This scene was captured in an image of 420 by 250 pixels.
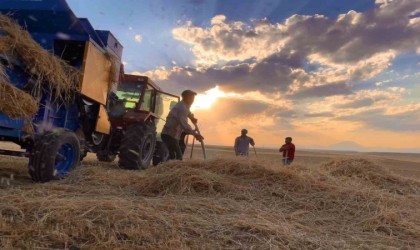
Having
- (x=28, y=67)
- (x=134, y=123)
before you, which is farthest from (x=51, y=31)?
(x=134, y=123)

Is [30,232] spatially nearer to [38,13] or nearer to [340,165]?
[38,13]

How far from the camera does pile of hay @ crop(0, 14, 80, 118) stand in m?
4.62

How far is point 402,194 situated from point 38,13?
681 cm

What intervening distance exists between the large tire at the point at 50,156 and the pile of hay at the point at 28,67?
534 millimetres

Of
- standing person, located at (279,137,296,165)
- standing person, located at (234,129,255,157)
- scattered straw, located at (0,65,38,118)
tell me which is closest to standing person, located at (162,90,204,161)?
scattered straw, located at (0,65,38,118)

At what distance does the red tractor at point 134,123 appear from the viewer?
7.86 metres

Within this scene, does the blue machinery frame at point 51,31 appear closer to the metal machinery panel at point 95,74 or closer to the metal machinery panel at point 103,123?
the metal machinery panel at point 95,74

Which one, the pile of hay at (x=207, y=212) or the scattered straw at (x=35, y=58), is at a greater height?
the scattered straw at (x=35, y=58)

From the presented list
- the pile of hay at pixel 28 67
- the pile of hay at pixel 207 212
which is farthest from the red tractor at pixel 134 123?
the pile of hay at pixel 28 67

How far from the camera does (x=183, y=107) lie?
7.39 m

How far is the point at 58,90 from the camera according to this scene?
5430 mm

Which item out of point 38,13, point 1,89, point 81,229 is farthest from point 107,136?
point 81,229

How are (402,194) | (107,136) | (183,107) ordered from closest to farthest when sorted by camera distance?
(402,194)
(183,107)
(107,136)

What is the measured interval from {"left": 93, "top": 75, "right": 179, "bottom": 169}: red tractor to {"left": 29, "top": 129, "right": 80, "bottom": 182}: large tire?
5.12ft
